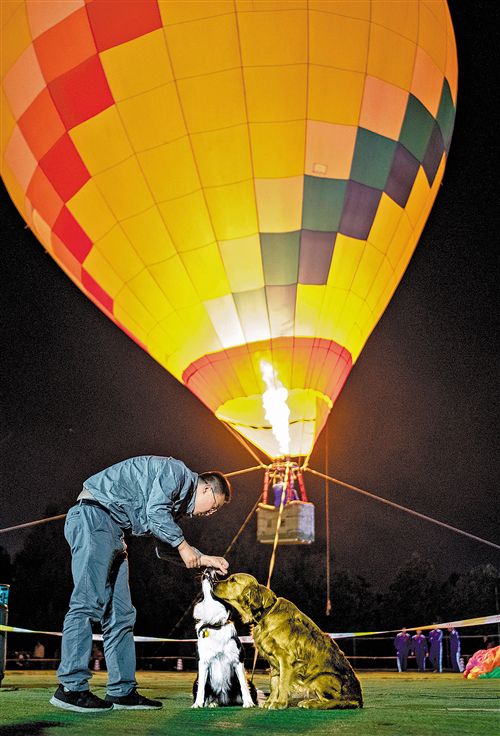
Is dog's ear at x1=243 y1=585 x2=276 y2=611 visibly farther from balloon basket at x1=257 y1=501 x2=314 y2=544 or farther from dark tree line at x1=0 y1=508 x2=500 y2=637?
dark tree line at x1=0 y1=508 x2=500 y2=637

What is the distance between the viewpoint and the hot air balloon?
31.7 feet

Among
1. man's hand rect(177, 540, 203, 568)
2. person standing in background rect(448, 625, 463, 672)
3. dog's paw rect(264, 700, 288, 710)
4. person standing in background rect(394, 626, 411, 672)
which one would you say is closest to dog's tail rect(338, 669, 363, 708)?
dog's paw rect(264, 700, 288, 710)

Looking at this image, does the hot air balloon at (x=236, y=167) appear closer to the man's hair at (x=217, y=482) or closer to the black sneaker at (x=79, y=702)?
the man's hair at (x=217, y=482)

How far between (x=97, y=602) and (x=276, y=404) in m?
7.99

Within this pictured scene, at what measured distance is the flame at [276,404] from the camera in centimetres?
1137

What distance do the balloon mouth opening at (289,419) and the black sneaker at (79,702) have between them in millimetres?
8120

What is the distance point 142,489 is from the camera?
381 cm

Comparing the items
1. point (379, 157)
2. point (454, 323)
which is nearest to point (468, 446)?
point (454, 323)

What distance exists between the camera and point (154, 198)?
10359 millimetres

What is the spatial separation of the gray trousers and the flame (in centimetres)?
742

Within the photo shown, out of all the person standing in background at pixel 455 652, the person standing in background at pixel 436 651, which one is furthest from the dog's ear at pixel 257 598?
the person standing in background at pixel 455 652

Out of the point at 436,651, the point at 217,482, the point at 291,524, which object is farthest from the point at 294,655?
the point at 436,651

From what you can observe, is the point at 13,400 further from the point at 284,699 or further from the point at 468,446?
the point at 284,699

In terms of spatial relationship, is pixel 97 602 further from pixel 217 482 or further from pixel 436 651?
pixel 436 651
